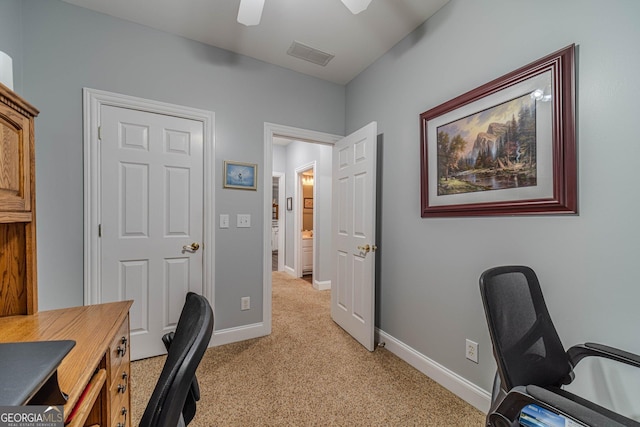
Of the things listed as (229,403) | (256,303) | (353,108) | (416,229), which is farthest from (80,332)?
(353,108)

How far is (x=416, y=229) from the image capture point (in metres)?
2.10

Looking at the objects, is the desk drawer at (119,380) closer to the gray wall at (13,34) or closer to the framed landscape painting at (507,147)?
the gray wall at (13,34)

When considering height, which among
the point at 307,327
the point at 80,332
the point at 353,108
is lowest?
the point at 307,327

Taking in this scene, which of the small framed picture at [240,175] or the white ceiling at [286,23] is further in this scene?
the small framed picture at [240,175]

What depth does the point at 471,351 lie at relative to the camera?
1688mm

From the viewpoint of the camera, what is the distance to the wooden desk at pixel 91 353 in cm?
71

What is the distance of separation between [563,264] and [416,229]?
3.01 feet

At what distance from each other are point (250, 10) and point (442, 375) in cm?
258

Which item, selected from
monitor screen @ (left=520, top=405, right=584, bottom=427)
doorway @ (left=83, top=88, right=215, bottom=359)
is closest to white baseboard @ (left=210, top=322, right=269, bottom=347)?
doorway @ (left=83, top=88, right=215, bottom=359)

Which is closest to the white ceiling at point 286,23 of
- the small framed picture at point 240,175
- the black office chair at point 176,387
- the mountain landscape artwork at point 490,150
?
the mountain landscape artwork at point 490,150

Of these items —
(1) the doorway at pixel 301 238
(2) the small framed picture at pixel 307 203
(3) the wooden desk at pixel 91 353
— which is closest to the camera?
(3) the wooden desk at pixel 91 353

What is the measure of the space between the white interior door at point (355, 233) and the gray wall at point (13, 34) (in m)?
2.38

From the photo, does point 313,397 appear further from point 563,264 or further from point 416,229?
point 563,264

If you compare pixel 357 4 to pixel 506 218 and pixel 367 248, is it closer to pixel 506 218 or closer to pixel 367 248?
pixel 506 218
